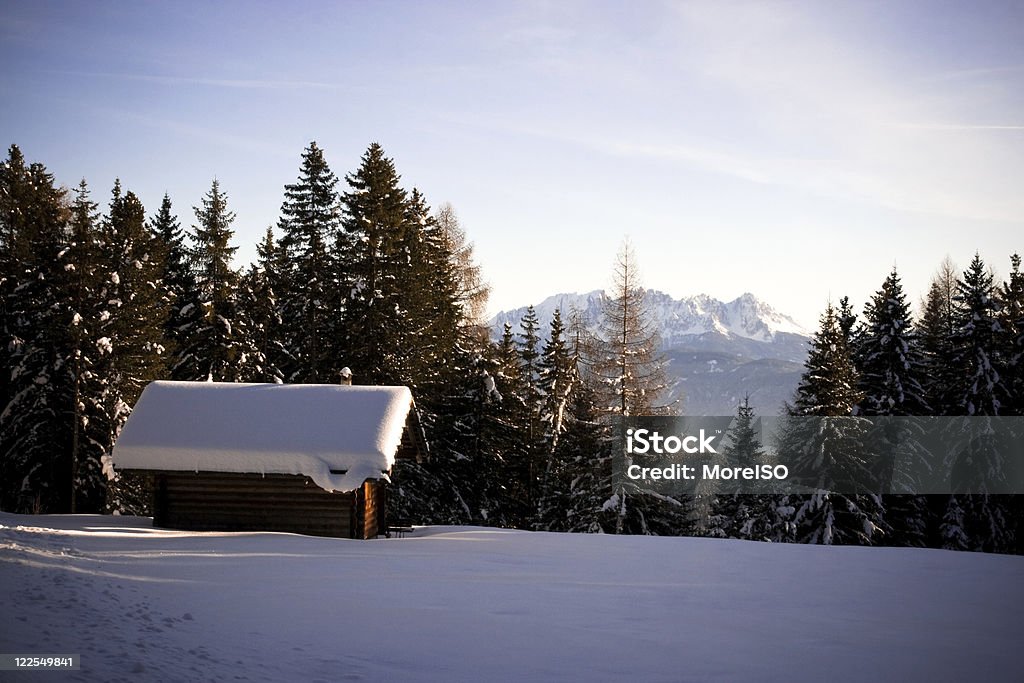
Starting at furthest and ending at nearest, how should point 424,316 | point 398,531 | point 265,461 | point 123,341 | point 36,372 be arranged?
point 424,316, point 123,341, point 36,372, point 398,531, point 265,461

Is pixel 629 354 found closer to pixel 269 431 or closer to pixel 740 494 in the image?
pixel 740 494

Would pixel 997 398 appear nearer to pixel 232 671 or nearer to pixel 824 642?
pixel 824 642

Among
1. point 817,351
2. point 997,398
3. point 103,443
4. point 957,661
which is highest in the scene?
point 817,351

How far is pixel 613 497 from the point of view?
3206cm

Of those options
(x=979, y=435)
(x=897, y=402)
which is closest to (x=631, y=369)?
(x=897, y=402)

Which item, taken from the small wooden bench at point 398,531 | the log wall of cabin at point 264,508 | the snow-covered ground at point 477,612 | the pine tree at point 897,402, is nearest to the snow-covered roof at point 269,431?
the log wall of cabin at point 264,508

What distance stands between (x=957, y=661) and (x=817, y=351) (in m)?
27.7

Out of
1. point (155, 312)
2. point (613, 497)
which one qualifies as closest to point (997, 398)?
point (613, 497)

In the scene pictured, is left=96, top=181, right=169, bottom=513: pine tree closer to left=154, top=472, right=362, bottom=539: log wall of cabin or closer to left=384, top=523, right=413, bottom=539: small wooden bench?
left=154, top=472, right=362, bottom=539: log wall of cabin

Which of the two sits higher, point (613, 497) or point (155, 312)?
point (155, 312)

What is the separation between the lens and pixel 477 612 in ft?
44.6

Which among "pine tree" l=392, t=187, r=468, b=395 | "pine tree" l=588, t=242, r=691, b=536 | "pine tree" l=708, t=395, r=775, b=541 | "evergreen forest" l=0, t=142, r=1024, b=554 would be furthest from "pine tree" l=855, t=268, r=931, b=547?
"pine tree" l=392, t=187, r=468, b=395

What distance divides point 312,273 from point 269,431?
16568mm

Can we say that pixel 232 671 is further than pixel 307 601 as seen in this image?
No
